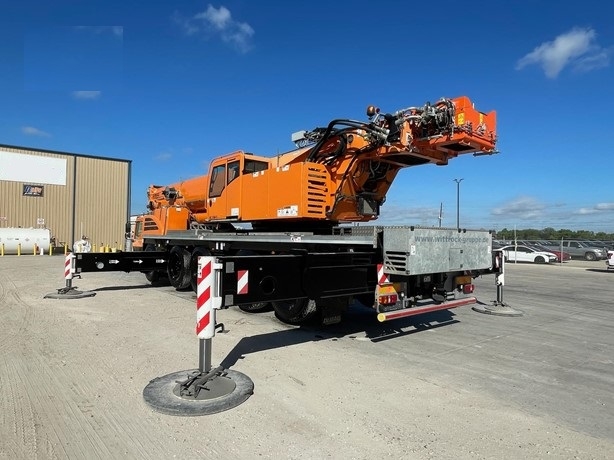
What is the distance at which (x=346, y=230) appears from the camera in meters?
7.01

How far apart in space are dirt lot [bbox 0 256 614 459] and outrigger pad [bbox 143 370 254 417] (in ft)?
0.29

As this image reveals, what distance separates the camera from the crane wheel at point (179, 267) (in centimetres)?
1112

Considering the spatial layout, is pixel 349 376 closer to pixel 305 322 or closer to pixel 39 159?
pixel 305 322

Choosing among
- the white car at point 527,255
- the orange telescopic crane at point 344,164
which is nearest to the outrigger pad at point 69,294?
the orange telescopic crane at point 344,164

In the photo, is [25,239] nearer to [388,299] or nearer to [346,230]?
[346,230]

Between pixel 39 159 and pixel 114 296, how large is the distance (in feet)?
91.1

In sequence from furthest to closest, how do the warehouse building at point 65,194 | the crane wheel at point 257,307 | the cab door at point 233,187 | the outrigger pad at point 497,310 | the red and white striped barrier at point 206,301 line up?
the warehouse building at point 65,194, the cab door at point 233,187, the outrigger pad at point 497,310, the crane wheel at point 257,307, the red and white striped barrier at point 206,301

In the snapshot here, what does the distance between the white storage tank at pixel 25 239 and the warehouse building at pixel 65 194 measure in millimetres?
2235

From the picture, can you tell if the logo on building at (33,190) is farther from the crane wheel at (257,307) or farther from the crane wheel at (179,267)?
the crane wheel at (257,307)

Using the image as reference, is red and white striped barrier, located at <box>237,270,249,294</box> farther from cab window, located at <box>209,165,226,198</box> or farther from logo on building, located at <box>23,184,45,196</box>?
logo on building, located at <box>23,184,45,196</box>

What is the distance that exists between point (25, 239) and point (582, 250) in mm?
42269

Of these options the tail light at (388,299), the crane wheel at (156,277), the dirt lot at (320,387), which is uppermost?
the tail light at (388,299)

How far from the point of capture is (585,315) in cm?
961

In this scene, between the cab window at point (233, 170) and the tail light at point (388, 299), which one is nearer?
the tail light at point (388, 299)
